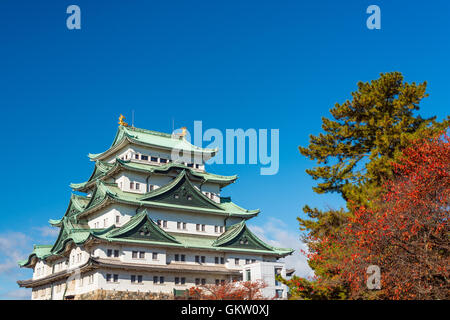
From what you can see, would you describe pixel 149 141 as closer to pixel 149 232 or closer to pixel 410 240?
pixel 149 232

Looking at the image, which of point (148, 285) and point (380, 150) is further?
point (148, 285)

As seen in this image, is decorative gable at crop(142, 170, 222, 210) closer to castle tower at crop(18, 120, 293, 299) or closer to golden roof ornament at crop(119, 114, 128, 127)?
castle tower at crop(18, 120, 293, 299)

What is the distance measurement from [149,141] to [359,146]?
31.7 metres

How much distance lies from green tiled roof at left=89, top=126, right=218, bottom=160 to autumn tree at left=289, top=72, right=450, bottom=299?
27.0 m

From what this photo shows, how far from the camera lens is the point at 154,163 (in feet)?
178

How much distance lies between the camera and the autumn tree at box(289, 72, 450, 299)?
24406mm

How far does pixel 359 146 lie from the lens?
1164 inches

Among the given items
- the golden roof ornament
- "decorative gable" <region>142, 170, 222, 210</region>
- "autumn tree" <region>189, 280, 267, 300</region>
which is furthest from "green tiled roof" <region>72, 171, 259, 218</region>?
"autumn tree" <region>189, 280, 267, 300</region>

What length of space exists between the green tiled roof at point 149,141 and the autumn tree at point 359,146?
88.6ft

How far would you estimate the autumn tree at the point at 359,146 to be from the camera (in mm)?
24406

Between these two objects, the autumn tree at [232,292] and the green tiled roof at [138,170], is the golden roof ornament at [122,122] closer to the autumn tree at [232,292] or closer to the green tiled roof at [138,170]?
the green tiled roof at [138,170]
